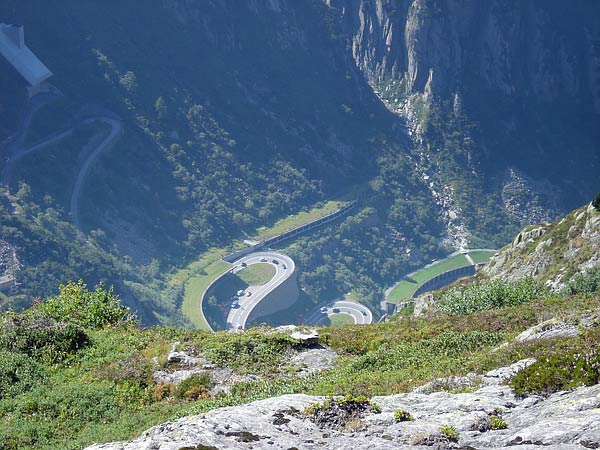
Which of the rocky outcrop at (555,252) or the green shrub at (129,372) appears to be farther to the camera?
the rocky outcrop at (555,252)

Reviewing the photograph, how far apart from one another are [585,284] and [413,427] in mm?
40266

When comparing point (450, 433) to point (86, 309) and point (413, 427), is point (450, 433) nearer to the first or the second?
point (413, 427)

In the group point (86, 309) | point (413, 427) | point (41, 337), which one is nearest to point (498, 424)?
point (413, 427)

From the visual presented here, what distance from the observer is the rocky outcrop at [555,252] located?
67.7 meters

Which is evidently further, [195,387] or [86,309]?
[86,309]

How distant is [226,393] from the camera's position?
3256 cm

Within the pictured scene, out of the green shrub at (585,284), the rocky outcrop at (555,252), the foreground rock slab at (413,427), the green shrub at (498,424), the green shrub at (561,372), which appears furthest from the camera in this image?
the rocky outcrop at (555,252)

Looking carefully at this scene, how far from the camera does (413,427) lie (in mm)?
20438

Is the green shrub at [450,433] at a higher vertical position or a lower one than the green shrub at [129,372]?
higher

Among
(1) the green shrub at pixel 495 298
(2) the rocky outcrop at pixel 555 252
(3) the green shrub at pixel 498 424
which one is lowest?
(2) the rocky outcrop at pixel 555 252

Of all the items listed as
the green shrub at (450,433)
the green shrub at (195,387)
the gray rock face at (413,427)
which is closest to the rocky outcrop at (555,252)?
the green shrub at (195,387)

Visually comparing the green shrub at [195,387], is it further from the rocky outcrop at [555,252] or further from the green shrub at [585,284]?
the rocky outcrop at [555,252]

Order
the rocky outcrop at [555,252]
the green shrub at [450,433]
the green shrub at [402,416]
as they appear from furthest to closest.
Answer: the rocky outcrop at [555,252] → the green shrub at [402,416] → the green shrub at [450,433]

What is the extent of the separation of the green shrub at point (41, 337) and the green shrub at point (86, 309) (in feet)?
6.61
